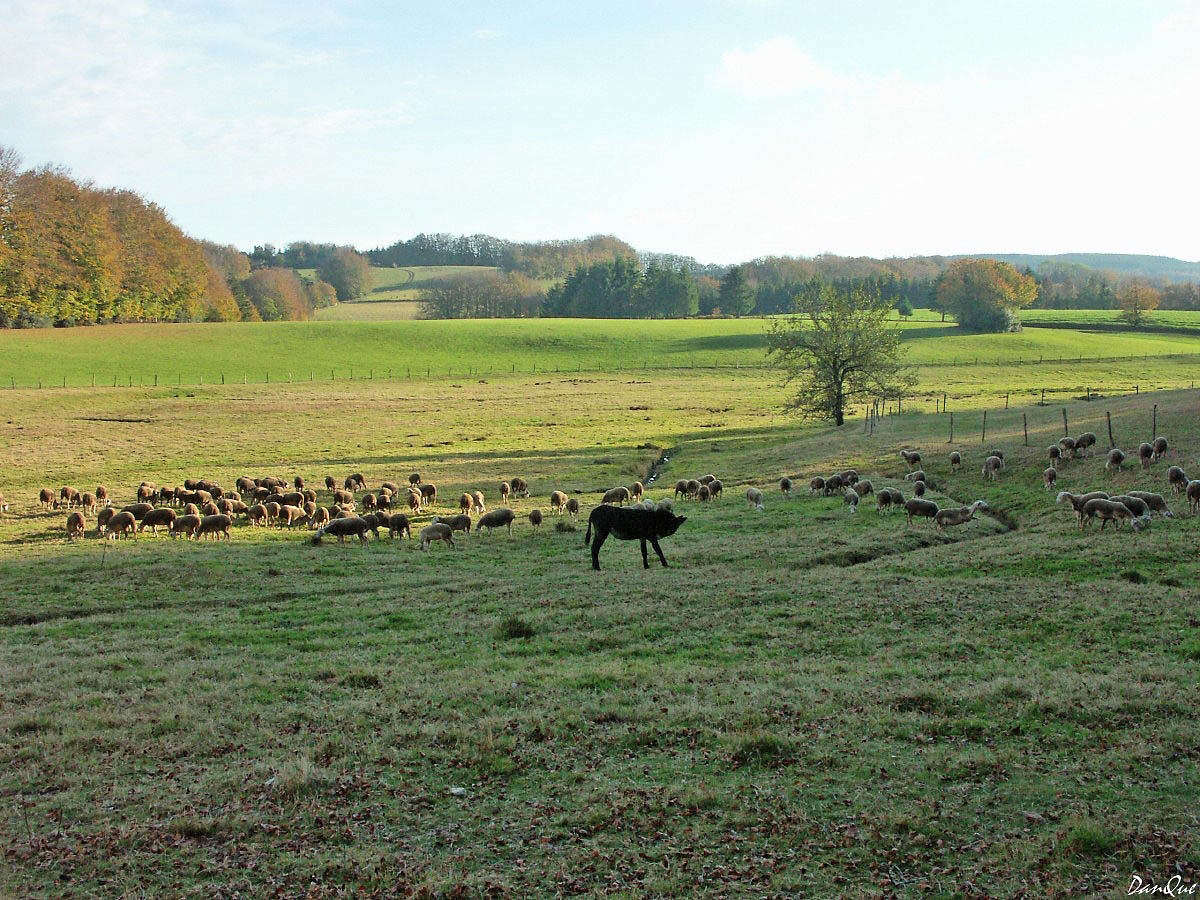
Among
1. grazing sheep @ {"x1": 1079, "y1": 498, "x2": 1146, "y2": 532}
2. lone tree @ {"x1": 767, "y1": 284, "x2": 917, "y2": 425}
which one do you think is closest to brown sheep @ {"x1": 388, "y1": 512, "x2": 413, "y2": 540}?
grazing sheep @ {"x1": 1079, "y1": 498, "x2": 1146, "y2": 532}

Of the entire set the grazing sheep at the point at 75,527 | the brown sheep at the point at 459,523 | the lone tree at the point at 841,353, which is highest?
the lone tree at the point at 841,353

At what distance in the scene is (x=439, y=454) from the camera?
46.5 m

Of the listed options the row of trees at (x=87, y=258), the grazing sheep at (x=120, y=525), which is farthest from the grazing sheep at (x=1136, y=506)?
the row of trees at (x=87, y=258)

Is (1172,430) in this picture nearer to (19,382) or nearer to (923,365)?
(923,365)

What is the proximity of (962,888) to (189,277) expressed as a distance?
417 ft

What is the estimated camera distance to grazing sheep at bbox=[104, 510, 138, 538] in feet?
89.1

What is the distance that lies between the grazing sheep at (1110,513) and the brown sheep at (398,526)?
61.3 ft

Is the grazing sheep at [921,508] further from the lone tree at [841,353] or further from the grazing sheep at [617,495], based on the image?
the lone tree at [841,353]

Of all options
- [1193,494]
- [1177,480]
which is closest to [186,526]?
[1193,494]

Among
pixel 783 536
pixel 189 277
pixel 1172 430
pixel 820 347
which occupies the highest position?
pixel 189 277

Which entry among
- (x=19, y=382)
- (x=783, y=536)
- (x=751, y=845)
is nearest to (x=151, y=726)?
(x=751, y=845)

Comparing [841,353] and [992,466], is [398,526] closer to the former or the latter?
[992,466]

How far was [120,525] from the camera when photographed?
89.6ft

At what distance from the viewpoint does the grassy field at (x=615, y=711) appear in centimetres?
778
